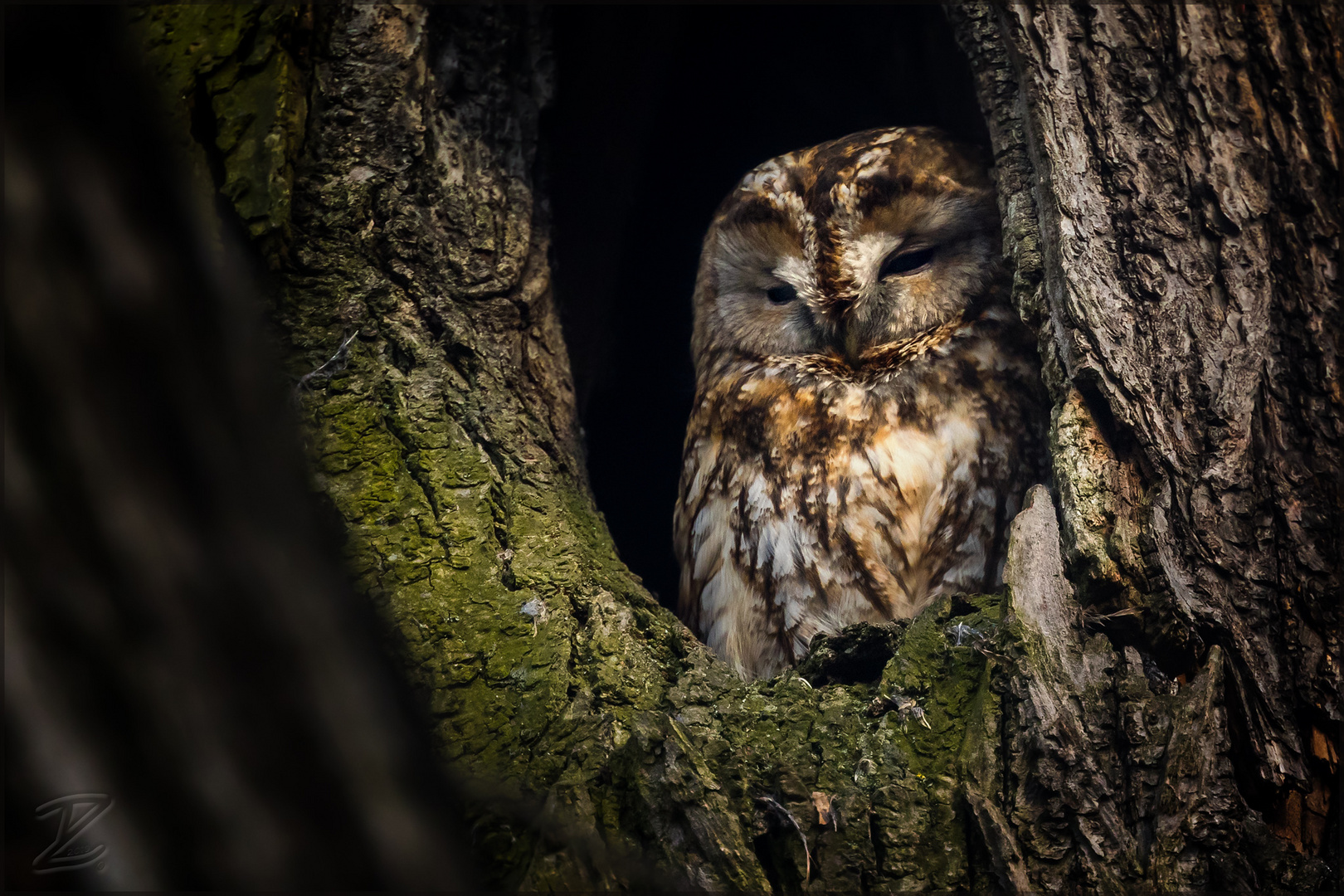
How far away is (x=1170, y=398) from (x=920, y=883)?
2.68ft

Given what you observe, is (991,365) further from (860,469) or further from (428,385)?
(428,385)

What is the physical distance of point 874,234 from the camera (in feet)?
6.38

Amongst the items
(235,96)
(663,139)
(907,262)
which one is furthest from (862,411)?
(663,139)

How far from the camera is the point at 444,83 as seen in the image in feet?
5.89

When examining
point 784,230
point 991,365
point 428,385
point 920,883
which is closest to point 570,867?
point 920,883

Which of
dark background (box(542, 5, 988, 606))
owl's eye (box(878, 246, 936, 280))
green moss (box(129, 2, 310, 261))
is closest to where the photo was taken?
green moss (box(129, 2, 310, 261))

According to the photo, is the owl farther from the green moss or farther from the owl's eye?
the green moss
